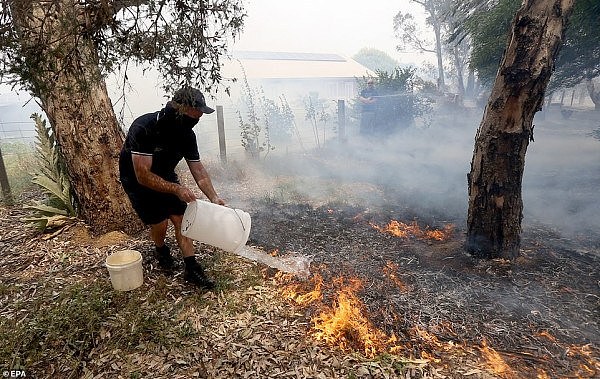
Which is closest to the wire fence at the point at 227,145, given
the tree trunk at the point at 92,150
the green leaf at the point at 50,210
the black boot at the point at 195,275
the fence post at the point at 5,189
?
the fence post at the point at 5,189

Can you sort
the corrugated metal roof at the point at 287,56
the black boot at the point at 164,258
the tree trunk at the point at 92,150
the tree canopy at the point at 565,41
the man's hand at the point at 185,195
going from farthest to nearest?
the corrugated metal roof at the point at 287,56, the tree canopy at the point at 565,41, the tree trunk at the point at 92,150, the black boot at the point at 164,258, the man's hand at the point at 185,195

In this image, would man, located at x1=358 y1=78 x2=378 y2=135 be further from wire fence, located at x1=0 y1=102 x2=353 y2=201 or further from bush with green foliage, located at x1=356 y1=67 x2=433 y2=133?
wire fence, located at x1=0 y1=102 x2=353 y2=201

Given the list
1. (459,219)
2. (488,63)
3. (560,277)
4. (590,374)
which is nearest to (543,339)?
(590,374)

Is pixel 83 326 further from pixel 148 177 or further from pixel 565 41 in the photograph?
pixel 565 41

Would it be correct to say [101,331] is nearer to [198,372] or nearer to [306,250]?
[198,372]

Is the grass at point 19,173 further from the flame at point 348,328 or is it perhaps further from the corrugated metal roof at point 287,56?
the corrugated metal roof at point 287,56

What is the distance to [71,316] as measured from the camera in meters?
2.83

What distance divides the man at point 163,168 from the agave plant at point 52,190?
171 centimetres

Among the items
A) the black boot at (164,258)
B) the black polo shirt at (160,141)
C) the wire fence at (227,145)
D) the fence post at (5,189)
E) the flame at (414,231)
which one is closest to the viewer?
the black polo shirt at (160,141)

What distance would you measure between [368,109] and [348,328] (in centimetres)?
867

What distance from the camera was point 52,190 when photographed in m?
4.46

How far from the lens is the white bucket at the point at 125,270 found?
311 cm

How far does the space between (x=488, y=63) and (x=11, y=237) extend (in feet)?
28.2

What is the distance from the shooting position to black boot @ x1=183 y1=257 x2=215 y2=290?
3.29 metres
